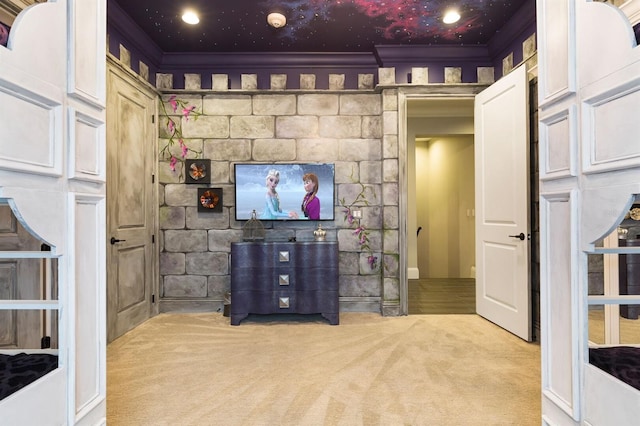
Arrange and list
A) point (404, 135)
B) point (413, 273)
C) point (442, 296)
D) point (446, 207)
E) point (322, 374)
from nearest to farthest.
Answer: point (322, 374) < point (404, 135) < point (442, 296) < point (413, 273) < point (446, 207)

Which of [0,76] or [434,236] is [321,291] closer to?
[0,76]

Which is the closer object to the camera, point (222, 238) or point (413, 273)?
point (222, 238)

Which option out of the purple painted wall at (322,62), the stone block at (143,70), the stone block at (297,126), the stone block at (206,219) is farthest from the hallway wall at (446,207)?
the stone block at (143,70)

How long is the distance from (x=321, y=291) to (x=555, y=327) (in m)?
2.24

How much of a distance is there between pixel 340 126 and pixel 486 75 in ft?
5.22

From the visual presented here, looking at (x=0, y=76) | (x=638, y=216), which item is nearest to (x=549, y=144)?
(x=638, y=216)

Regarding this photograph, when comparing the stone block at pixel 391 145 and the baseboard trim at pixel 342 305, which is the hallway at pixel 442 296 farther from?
the stone block at pixel 391 145

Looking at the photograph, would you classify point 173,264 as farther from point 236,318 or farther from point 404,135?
point 404,135

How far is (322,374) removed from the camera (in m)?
2.32

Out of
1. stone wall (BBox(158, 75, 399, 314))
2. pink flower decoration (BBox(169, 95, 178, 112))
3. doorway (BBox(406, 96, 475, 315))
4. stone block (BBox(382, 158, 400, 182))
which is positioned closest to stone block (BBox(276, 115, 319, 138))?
stone wall (BBox(158, 75, 399, 314))

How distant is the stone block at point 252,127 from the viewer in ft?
12.6

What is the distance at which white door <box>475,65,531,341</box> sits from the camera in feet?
9.78

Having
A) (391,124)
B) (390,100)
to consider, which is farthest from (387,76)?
(391,124)

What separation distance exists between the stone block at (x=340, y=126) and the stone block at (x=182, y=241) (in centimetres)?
172
